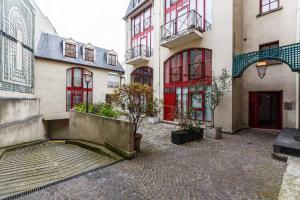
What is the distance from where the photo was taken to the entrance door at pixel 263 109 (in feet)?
31.8

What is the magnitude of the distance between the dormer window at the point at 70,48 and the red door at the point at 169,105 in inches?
448

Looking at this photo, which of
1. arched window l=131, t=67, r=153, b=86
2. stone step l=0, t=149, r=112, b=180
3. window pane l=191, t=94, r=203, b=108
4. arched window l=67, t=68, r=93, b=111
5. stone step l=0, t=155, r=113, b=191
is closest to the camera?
stone step l=0, t=155, r=113, b=191

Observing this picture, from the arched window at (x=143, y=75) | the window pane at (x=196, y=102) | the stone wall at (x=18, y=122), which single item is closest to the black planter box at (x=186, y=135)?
the window pane at (x=196, y=102)

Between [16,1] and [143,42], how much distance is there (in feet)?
29.3

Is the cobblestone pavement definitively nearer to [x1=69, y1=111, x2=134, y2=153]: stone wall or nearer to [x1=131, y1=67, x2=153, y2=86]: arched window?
[x1=69, y1=111, x2=134, y2=153]: stone wall

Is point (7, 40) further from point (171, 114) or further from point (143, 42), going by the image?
point (171, 114)

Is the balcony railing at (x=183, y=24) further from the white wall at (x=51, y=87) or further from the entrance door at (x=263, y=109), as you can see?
the white wall at (x=51, y=87)

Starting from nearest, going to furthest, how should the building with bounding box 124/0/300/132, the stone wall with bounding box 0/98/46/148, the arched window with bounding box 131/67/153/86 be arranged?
the stone wall with bounding box 0/98/46/148, the building with bounding box 124/0/300/132, the arched window with bounding box 131/67/153/86

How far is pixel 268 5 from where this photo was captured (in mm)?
9297

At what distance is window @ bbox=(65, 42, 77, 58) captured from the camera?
17.3 metres

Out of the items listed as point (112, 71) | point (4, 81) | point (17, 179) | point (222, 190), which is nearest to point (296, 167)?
point (222, 190)

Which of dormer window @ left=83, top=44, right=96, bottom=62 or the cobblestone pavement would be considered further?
dormer window @ left=83, top=44, right=96, bottom=62

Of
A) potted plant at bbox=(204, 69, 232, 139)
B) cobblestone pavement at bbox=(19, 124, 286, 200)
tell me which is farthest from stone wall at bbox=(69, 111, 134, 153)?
potted plant at bbox=(204, 69, 232, 139)

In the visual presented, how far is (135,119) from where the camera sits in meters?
6.19
